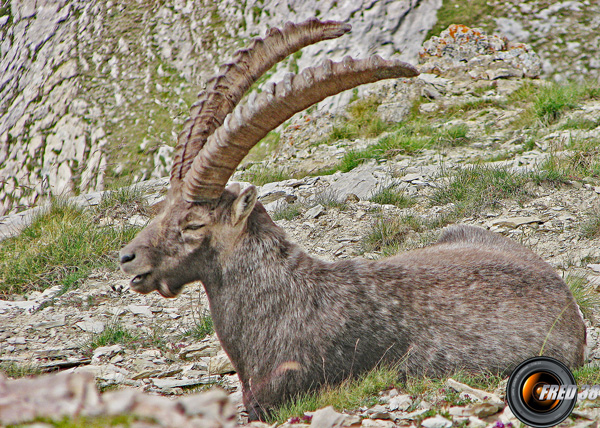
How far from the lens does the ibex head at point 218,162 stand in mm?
4199

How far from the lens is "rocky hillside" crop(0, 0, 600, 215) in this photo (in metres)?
13.3

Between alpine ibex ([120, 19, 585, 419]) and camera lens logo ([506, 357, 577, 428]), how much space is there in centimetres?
84

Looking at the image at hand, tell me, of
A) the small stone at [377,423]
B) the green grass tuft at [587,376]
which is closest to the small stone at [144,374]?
the small stone at [377,423]

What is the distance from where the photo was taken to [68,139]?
14.1 meters

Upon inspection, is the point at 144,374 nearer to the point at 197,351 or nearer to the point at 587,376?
the point at 197,351

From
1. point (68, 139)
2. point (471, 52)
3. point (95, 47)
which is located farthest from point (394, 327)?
point (95, 47)

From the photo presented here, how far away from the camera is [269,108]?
430 centimetres

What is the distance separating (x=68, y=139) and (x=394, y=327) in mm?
11721

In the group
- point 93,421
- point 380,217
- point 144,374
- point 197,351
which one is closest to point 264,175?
point 380,217

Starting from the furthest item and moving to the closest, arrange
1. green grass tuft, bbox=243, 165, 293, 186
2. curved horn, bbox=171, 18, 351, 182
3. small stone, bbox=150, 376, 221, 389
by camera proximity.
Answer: green grass tuft, bbox=243, 165, 293, 186 → small stone, bbox=150, 376, 221, 389 → curved horn, bbox=171, 18, 351, 182

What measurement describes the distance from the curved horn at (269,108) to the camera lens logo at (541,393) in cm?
210

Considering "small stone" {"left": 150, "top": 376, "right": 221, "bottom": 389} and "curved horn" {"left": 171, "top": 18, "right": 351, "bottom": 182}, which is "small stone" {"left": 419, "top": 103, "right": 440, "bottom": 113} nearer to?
"curved horn" {"left": 171, "top": 18, "right": 351, "bottom": 182}

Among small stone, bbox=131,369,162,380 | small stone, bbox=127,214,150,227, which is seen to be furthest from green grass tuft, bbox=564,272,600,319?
small stone, bbox=127,214,150,227

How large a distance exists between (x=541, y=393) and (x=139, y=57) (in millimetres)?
13696
